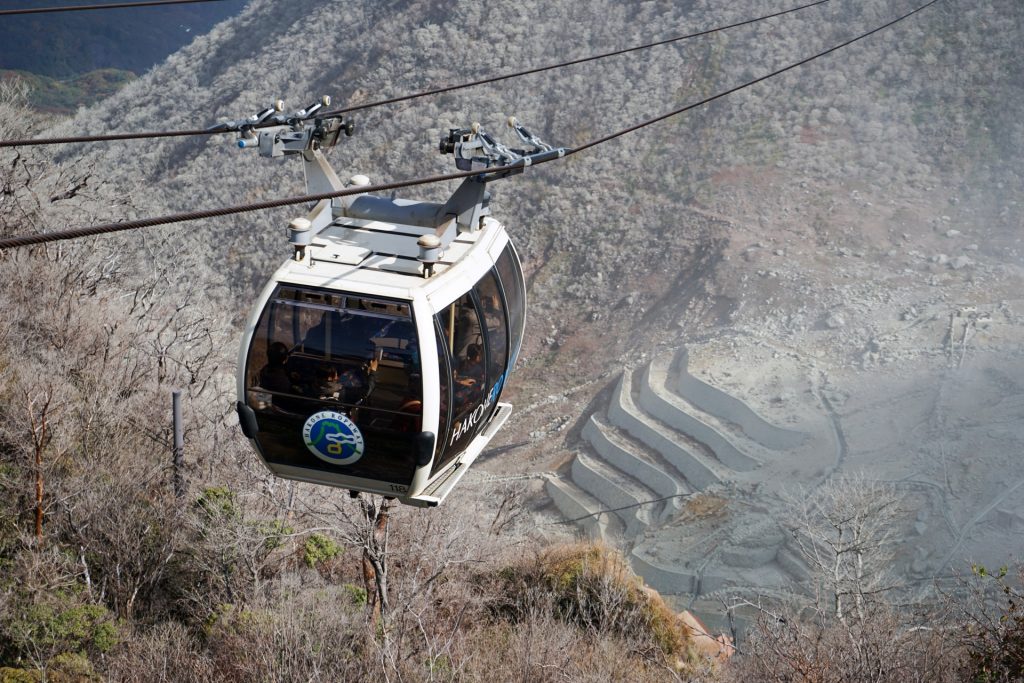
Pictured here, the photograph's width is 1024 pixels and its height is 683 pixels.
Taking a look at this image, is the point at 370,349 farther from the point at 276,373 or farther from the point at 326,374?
the point at 276,373

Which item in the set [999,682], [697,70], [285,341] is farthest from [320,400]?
[697,70]

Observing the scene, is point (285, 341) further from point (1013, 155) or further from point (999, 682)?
point (1013, 155)

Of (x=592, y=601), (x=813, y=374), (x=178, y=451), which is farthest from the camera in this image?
(x=813, y=374)

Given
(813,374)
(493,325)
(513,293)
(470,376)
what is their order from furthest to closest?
(813,374)
(513,293)
(493,325)
(470,376)

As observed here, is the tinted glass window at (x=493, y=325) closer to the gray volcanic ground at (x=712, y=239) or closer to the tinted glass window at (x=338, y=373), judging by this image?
the tinted glass window at (x=338, y=373)

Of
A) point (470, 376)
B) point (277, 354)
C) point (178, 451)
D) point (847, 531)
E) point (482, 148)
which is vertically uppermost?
point (482, 148)

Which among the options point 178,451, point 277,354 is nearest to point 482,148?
point 277,354
